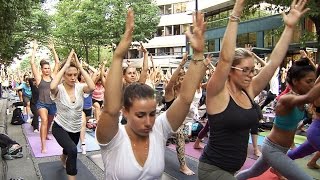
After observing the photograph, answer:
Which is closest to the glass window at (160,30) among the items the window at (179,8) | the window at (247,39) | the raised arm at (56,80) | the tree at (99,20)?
the window at (179,8)

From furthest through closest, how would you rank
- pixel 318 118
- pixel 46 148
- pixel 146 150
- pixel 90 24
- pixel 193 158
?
1. pixel 90 24
2. pixel 46 148
3. pixel 193 158
4. pixel 318 118
5. pixel 146 150

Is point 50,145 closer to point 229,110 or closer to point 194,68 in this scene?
point 229,110

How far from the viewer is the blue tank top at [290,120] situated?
3695 mm

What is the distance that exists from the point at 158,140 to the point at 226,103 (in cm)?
73

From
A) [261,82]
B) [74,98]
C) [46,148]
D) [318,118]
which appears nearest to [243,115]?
[261,82]

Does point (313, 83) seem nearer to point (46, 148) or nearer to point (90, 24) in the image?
point (46, 148)

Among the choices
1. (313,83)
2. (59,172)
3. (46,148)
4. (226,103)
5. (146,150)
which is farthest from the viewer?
(46,148)

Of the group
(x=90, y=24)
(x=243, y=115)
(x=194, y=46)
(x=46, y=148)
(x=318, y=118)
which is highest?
(x=90, y=24)

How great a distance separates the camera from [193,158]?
7336 millimetres

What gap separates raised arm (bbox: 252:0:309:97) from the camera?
11.1 ft

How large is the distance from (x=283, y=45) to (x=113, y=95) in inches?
76.5

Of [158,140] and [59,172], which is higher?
[158,140]

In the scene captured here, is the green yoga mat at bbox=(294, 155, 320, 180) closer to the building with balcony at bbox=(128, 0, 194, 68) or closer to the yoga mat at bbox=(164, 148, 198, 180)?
the yoga mat at bbox=(164, 148, 198, 180)

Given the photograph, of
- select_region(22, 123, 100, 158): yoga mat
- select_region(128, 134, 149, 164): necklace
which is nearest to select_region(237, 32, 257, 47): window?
select_region(22, 123, 100, 158): yoga mat
